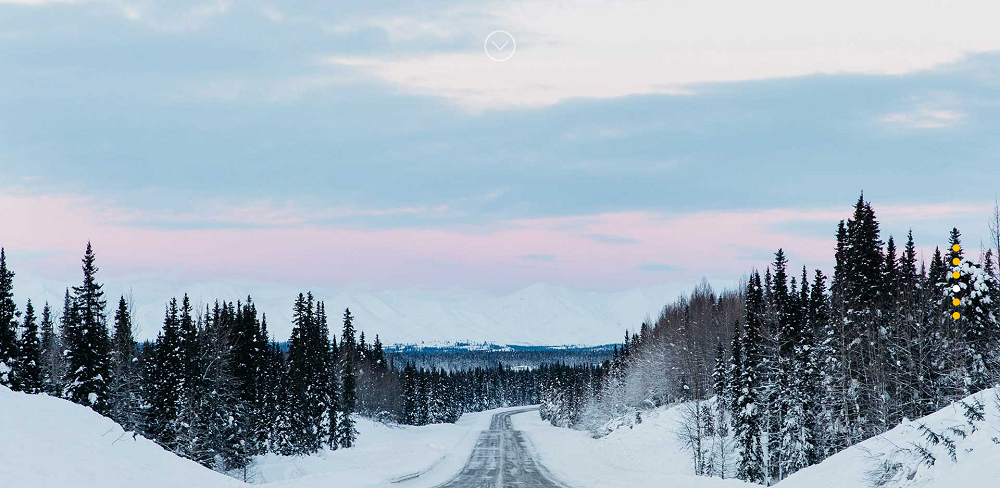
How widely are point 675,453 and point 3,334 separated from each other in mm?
46911

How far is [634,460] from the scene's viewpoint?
5872 centimetres

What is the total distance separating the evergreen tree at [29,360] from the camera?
48.6 meters

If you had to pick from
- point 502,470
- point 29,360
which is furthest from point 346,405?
point 502,470

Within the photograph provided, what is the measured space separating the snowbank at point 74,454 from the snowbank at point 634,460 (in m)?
17.6

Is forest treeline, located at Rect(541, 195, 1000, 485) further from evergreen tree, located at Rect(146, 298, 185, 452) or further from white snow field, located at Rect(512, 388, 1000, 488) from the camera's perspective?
evergreen tree, located at Rect(146, 298, 185, 452)

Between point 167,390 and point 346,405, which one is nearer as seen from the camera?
point 167,390

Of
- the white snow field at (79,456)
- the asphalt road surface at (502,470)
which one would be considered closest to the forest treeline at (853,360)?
the asphalt road surface at (502,470)

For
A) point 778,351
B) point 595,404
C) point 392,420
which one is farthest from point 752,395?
point 392,420

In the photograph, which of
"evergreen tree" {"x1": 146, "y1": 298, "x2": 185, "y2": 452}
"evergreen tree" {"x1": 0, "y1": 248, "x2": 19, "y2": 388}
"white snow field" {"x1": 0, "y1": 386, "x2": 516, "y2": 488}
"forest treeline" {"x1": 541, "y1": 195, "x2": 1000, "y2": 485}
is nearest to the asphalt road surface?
"white snow field" {"x1": 0, "y1": 386, "x2": 516, "y2": 488}

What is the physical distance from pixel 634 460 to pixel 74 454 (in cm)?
4512

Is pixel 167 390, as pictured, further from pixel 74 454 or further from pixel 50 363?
pixel 74 454

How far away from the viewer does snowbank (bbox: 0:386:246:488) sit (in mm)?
18297

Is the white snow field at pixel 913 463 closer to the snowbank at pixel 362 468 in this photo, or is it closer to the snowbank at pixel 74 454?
the snowbank at pixel 362 468

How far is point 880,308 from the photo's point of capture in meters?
49.2
